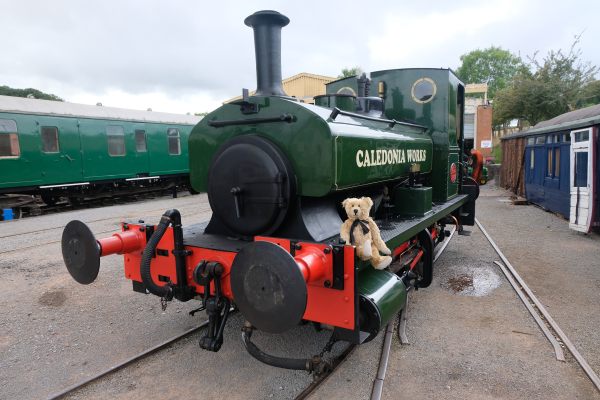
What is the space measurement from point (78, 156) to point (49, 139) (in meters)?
0.89

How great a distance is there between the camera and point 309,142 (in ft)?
9.62

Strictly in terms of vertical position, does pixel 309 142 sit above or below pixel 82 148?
below

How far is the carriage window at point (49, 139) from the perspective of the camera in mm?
11234

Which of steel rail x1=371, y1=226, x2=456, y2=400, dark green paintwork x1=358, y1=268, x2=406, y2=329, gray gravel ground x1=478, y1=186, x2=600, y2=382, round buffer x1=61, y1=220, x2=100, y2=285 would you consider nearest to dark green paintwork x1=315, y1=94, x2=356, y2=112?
dark green paintwork x1=358, y1=268, x2=406, y2=329

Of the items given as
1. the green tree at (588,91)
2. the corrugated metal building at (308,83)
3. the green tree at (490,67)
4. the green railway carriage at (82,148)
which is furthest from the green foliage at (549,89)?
the green tree at (490,67)

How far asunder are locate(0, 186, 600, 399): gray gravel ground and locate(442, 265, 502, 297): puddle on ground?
14 mm

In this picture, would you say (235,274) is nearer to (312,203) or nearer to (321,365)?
(321,365)

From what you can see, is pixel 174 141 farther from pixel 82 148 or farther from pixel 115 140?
pixel 82 148

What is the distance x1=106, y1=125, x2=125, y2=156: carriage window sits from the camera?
1297cm

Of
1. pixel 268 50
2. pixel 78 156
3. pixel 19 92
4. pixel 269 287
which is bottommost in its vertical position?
pixel 269 287

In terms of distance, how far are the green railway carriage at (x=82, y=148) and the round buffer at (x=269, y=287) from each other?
1077 centimetres

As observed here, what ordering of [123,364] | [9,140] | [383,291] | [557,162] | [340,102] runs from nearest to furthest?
[383,291] < [123,364] < [340,102] < [9,140] < [557,162]

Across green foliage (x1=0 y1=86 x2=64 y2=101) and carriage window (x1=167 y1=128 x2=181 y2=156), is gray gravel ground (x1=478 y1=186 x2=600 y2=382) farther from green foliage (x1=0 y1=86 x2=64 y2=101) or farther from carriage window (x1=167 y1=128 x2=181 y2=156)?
green foliage (x1=0 y1=86 x2=64 y2=101)

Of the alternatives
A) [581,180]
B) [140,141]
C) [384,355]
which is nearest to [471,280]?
[384,355]
